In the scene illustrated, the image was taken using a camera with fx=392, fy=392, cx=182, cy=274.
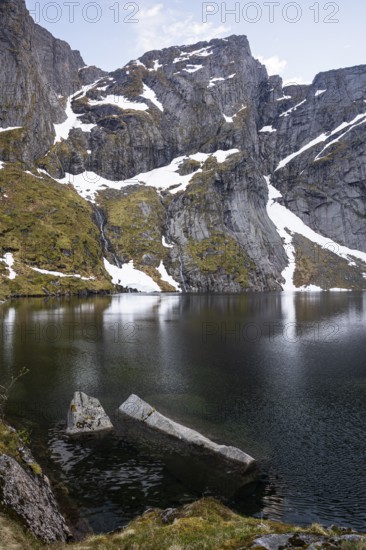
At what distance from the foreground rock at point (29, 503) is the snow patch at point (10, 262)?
135 meters

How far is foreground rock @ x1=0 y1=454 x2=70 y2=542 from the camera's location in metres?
14.7

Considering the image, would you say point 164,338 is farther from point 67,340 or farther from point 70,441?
point 70,441

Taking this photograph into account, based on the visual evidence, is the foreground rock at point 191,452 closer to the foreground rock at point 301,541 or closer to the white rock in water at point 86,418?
the white rock in water at point 86,418

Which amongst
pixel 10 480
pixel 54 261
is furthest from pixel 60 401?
pixel 54 261

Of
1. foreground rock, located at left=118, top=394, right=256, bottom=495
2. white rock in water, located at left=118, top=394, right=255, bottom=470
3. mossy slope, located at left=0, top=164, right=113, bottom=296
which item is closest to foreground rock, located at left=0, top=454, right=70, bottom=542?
foreground rock, located at left=118, top=394, right=256, bottom=495

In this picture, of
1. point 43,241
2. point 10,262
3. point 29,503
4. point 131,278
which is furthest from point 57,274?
point 29,503

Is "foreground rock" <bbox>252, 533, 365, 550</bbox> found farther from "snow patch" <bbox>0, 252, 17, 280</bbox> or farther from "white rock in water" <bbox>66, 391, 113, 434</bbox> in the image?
"snow patch" <bbox>0, 252, 17, 280</bbox>

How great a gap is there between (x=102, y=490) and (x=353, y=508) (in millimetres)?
12422

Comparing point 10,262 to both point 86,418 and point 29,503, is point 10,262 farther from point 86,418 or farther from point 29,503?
point 29,503

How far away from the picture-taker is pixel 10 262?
149 m

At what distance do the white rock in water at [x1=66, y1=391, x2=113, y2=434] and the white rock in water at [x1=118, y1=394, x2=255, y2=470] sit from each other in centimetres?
231

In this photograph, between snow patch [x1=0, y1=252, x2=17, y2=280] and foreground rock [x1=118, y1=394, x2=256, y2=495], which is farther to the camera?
snow patch [x1=0, y1=252, x2=17, y2=280]

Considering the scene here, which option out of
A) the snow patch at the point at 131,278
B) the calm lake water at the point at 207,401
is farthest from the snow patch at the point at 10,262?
the calm lake water at the point at 207,401

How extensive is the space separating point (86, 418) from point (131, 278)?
6384 inches
